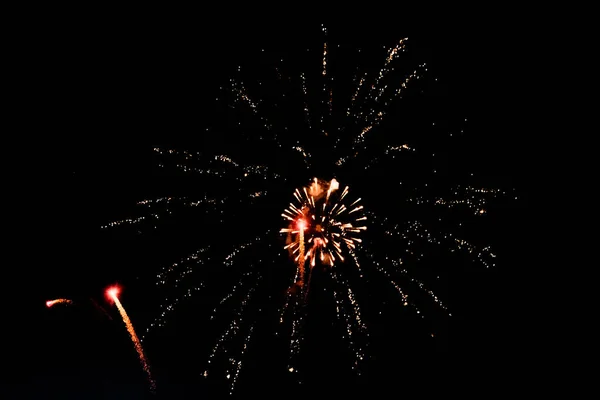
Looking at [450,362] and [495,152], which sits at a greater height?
[495,152]

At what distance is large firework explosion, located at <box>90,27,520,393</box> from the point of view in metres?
5.14

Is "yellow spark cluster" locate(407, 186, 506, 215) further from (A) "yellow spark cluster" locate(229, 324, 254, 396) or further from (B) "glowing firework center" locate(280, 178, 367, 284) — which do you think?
(A) "yellow spark cluster" locate(229, 324, 254, 396)

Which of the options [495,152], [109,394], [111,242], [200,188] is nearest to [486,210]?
[495,152]

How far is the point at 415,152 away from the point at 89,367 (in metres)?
5.30

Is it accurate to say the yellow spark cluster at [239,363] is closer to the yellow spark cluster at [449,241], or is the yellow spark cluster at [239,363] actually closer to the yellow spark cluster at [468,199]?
the yellow spark cluster at [449,241]

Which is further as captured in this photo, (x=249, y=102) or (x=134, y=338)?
(x=134, y=338)

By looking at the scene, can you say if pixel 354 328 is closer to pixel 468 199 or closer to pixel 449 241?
pixel 449 241

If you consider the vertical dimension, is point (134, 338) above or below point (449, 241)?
below

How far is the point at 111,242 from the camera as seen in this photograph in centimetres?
631

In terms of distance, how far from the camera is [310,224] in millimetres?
5121

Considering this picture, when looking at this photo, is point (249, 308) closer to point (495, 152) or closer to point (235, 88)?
point (235, 88)

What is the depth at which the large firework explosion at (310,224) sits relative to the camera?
5145mm

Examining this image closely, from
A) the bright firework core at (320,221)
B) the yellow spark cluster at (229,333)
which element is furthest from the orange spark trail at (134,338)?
the bright firework core at (320,221)

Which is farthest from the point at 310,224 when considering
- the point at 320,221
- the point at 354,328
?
the point at 354,328
